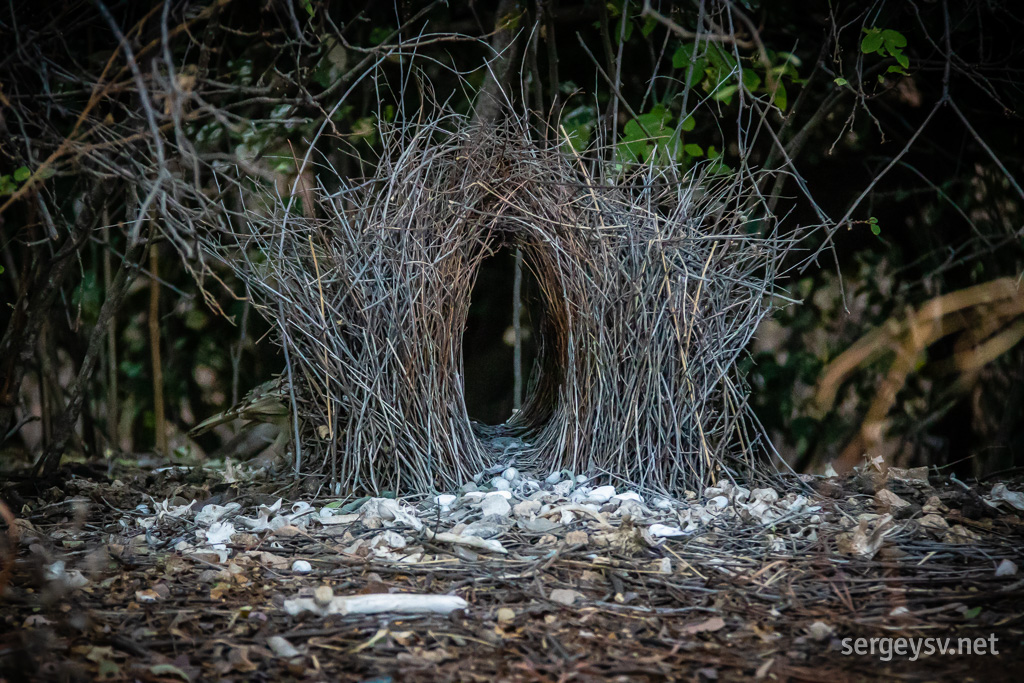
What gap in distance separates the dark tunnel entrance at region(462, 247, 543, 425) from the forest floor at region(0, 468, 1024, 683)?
208 cm

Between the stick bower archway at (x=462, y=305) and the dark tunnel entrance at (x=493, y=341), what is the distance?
1421 mm

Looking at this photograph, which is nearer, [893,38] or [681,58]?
[893,38]

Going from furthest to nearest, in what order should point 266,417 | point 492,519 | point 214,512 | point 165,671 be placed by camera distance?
point 266,417 < point 214,512 < point 492,519 < point 165,671

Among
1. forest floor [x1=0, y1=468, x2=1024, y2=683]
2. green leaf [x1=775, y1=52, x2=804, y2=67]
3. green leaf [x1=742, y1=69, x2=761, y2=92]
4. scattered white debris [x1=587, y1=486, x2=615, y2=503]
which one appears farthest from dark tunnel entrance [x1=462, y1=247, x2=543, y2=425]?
forest floor [x1=0, y1=468, x2=1024, y2=683]

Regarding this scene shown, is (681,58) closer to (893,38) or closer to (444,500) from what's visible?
(893,38)

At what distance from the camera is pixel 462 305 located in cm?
269

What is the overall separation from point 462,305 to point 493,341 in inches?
58.4

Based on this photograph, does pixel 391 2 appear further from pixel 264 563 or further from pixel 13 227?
pixel 264 563

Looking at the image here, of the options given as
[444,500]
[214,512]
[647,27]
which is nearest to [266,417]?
[214,512]

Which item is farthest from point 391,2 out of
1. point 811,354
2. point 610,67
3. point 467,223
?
point 811,354

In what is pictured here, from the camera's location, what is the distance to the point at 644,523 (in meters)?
2.06

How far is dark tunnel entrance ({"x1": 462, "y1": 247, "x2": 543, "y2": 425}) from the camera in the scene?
4.09 m

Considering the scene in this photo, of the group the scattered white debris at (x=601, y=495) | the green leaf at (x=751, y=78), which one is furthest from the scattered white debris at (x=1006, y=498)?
the green leaf at (x=751, y=78)

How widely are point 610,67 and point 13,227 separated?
3098 mm
